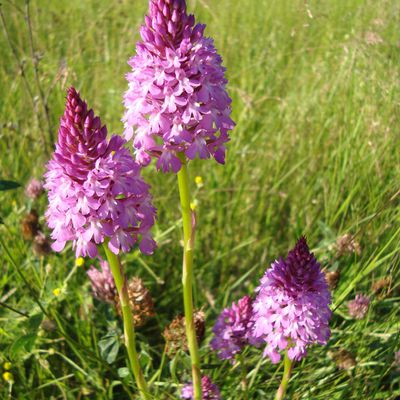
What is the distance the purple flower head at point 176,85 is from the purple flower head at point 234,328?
2.59ft

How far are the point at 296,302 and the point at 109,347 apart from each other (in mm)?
848

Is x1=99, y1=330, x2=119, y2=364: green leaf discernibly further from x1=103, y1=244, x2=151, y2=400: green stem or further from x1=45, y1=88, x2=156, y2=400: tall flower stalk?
x1=45, y1=88, x2=156, y2=400: tall flower stalk

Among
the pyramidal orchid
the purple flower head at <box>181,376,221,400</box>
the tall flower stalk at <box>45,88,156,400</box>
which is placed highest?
the tall flower stalk at <box>45,88,156,400</box>

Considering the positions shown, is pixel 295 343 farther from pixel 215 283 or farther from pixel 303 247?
pixel 215 283

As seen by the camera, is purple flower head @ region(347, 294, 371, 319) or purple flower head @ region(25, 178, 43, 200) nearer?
purple flower head @ region(347, 294, 371, 319)

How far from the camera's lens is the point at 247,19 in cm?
492

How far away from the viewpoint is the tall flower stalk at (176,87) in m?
1.32

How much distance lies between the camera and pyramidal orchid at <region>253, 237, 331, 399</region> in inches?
60.0

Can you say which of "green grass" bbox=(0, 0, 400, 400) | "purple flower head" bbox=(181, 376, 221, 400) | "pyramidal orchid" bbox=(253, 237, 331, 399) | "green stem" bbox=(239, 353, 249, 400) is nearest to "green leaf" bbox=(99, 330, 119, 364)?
"green grass" bbox=(0, 0, 400, 400)

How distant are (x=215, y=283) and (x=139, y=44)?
5.72 feet

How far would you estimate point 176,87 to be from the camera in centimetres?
133

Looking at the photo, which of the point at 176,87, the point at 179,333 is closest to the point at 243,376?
the point at 179,333

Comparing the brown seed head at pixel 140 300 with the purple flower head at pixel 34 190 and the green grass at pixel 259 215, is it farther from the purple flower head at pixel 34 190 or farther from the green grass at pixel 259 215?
the purple flower head at pixel 34 190

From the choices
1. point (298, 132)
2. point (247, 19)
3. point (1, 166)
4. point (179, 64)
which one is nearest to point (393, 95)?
point (298, 132)
